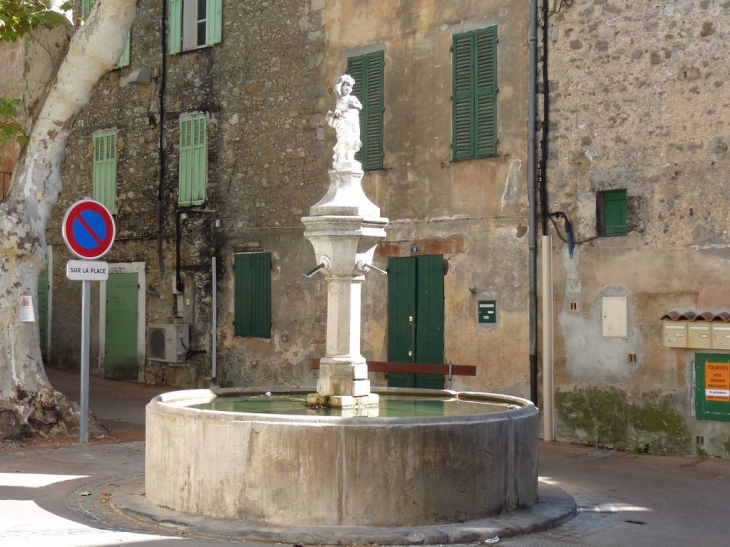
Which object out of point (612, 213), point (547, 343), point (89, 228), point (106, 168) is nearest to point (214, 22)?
point (106, 168)

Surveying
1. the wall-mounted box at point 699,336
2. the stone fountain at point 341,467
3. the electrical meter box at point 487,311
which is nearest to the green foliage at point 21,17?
the stone fountain at point 341,467

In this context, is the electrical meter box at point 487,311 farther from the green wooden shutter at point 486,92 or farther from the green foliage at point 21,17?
the green foliage at point 21,17

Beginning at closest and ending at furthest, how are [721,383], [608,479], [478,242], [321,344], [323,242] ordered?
[323,242] → [608,479] → [721,383] → [478,242] → [321,344]

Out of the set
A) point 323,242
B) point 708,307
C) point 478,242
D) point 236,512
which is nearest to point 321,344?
point 478,242

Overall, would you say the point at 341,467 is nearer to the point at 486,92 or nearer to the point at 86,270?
the point at 86,270

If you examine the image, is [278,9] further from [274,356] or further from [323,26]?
[274,356]

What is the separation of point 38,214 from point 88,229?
3.58ft

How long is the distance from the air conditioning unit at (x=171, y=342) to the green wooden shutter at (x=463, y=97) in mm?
6047

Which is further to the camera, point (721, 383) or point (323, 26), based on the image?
point (323, 26)

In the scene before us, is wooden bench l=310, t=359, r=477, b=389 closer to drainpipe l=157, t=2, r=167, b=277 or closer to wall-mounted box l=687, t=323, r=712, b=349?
wall-mounted box l=687, t=323, r=712, b=349

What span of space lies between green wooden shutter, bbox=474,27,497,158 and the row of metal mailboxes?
329 centimetres

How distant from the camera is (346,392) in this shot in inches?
345

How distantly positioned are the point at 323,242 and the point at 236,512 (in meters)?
2.40

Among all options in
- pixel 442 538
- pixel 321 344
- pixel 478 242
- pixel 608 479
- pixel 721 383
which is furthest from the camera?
pixel 321 344
